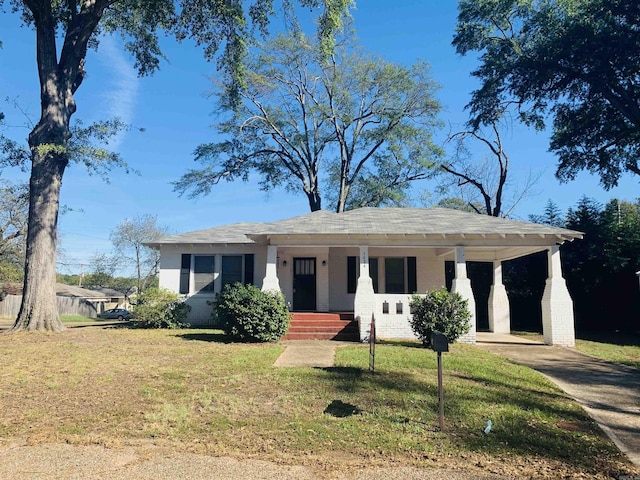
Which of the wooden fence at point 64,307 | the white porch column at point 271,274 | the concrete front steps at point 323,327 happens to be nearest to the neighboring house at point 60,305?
the wooden fence at point 64,307

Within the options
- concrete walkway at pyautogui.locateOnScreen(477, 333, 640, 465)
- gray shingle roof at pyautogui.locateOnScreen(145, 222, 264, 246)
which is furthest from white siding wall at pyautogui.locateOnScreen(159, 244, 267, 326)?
concrete walkway at pyautogui.locateOnScreen(477, 333, 640, 465)

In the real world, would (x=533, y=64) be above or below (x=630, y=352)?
above

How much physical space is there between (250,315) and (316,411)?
6.18 m

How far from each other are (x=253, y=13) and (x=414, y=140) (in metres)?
14.3

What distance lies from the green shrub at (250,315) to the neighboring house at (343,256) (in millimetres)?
1654

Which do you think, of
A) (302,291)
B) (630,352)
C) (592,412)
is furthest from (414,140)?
(592,412)

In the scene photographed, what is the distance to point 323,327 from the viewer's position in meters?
13.4

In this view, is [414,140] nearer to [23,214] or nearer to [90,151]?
[90,151]

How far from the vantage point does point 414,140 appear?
91.7ft

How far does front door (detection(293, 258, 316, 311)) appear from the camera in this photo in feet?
53.1

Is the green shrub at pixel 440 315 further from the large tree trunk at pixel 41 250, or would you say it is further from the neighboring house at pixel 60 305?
the neighboring house at pixel 60 305

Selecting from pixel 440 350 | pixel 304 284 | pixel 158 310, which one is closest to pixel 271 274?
pixel 304 284

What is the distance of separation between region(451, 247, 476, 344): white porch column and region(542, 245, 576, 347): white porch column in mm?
2101

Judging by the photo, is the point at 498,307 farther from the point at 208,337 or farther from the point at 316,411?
the point at 316,411
